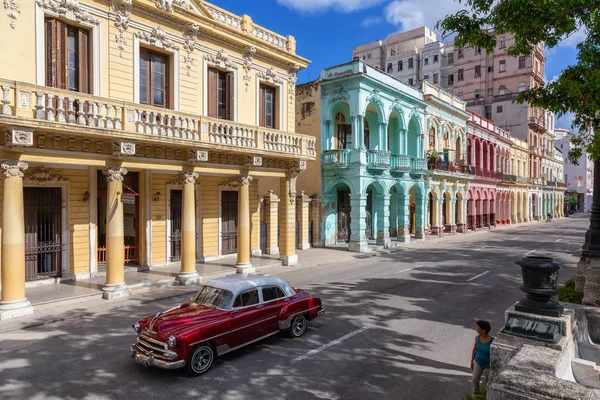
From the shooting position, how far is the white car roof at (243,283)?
8.29 m

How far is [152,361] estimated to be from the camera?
6828 mm

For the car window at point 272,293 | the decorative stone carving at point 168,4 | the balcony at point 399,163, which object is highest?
the decorative stone carving at point 168,4

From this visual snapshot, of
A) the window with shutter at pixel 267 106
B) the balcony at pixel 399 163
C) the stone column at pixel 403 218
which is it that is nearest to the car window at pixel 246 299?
the window with shutter at pixel 267 106

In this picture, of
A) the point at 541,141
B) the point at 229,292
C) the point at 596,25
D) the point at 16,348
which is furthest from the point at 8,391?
the point at 541,141

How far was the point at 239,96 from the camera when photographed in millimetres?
17391

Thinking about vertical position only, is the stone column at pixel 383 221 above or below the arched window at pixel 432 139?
below

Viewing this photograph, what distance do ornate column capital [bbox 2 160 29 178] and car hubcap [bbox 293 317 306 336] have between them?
27.2 ft

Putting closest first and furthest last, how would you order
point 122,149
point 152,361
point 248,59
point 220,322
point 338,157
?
point 152,361
point 220,322
point 122,149
point 248,59
point 338,157

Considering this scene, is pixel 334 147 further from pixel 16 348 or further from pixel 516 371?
pixel 516 371

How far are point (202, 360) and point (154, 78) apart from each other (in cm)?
1147

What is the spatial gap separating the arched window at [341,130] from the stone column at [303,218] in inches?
176

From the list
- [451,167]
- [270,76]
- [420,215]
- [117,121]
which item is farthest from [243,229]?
[451,167]

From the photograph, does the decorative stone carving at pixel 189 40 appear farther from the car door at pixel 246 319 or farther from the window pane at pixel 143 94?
the car door at pixel 246 319

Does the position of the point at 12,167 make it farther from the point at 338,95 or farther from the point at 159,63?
the point at 338,95
